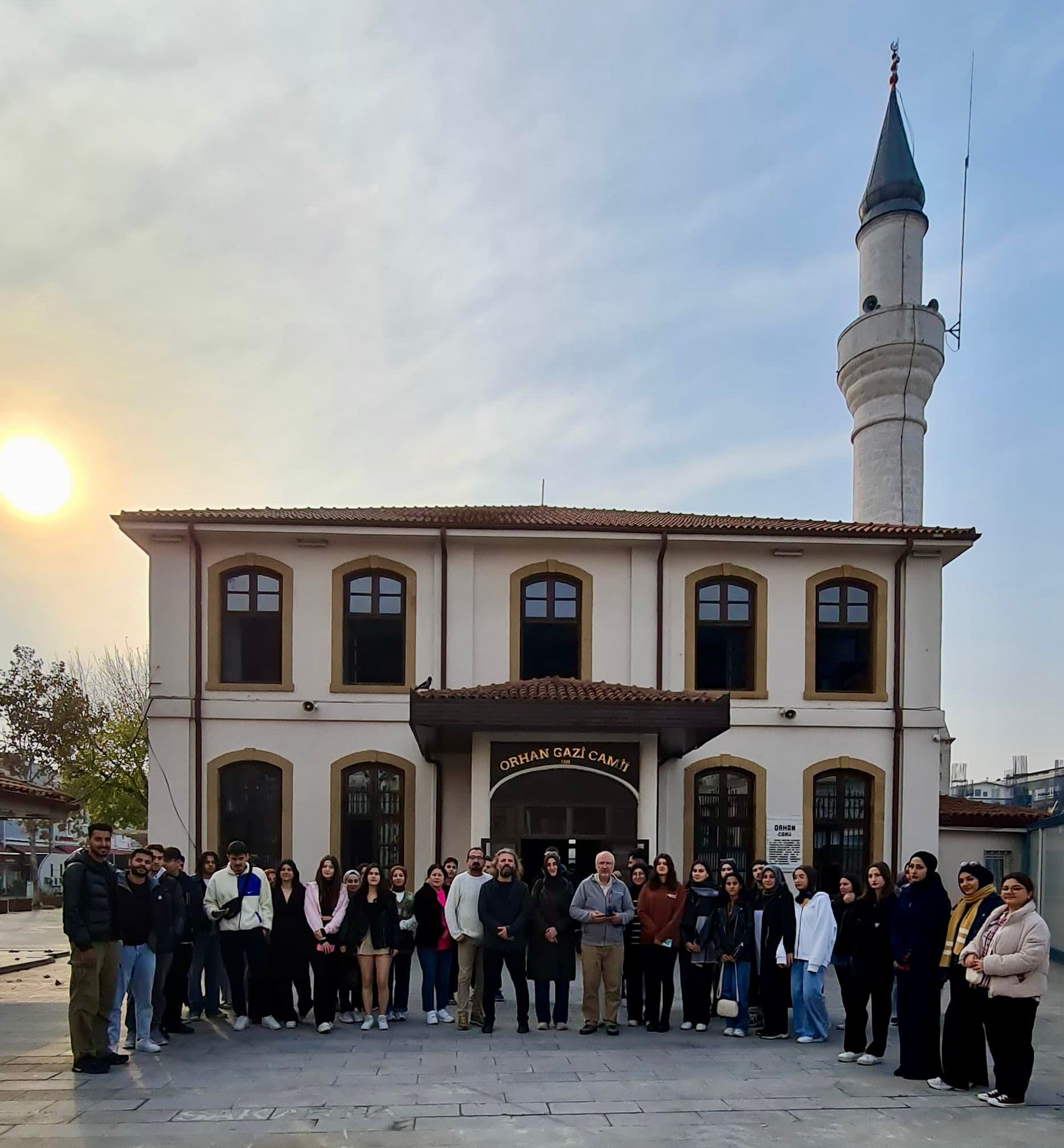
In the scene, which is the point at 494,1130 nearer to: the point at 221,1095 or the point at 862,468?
the point at 221,1095

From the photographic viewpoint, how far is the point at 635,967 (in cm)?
891

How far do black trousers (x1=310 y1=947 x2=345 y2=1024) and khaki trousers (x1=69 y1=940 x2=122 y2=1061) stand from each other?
5.97 ft

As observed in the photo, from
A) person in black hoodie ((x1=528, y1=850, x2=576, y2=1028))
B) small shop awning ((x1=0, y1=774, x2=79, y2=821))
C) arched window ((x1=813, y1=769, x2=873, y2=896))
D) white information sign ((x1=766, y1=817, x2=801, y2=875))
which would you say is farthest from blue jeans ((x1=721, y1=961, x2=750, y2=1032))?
small shop awning ((x1=0, y1=774, x2=79, y2=821))

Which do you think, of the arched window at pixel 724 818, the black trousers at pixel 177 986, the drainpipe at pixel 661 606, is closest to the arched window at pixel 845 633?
the arched window at pixel 724 818

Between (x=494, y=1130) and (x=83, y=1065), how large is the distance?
355 centimetres

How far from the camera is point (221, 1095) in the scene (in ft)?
21.2

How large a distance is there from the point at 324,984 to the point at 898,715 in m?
10.9

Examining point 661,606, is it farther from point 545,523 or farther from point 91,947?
point 91,947

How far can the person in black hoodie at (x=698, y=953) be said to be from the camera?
8539 millimetres

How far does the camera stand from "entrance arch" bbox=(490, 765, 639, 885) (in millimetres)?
13320

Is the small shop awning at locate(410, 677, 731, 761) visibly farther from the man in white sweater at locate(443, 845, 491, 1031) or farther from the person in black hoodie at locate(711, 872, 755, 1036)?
the person in black hoodie at locate(711, 872, 755, 1036)

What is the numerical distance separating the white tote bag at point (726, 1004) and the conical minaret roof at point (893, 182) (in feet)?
74.4

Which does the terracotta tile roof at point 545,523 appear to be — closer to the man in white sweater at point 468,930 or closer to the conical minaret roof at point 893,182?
the man in white sweater at point 468,930

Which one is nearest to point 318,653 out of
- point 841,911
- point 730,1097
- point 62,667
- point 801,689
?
point 801,689
